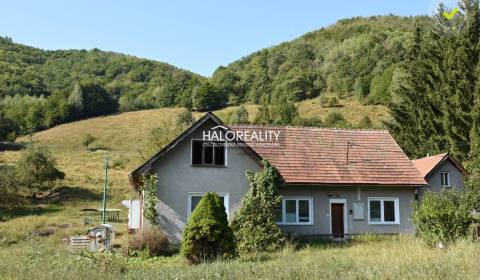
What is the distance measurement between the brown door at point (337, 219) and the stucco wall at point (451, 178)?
20.3 ft

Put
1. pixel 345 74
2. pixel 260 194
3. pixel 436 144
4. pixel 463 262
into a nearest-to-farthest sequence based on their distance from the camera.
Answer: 1. pixel 463 262
2. pixel 260 194
3. pixel 436 144
4. pixel 345 74

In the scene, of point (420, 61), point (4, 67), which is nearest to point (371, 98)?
point (420, 61)

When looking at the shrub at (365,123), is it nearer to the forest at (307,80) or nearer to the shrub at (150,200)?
the forest at (307,80)

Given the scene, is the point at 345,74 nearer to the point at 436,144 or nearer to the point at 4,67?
the point at 436,144

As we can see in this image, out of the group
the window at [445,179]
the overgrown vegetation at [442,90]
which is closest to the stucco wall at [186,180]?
the window at [445,179]

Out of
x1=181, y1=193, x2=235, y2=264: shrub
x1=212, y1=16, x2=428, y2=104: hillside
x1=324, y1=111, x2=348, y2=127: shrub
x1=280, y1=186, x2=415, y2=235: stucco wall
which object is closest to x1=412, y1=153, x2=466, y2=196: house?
x1=280, y1=186, x2=415, y2=235: stucco wall

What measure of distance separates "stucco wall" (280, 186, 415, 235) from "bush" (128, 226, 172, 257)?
634 centimetres

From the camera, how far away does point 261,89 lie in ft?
327

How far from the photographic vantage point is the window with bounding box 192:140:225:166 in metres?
20.3

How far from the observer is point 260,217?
18531 mm

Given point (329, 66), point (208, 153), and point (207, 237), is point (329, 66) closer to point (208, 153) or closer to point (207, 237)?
point (208, 153)

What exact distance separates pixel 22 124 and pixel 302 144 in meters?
67.0

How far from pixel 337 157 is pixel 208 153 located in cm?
776

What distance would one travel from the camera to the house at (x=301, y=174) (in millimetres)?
19797
